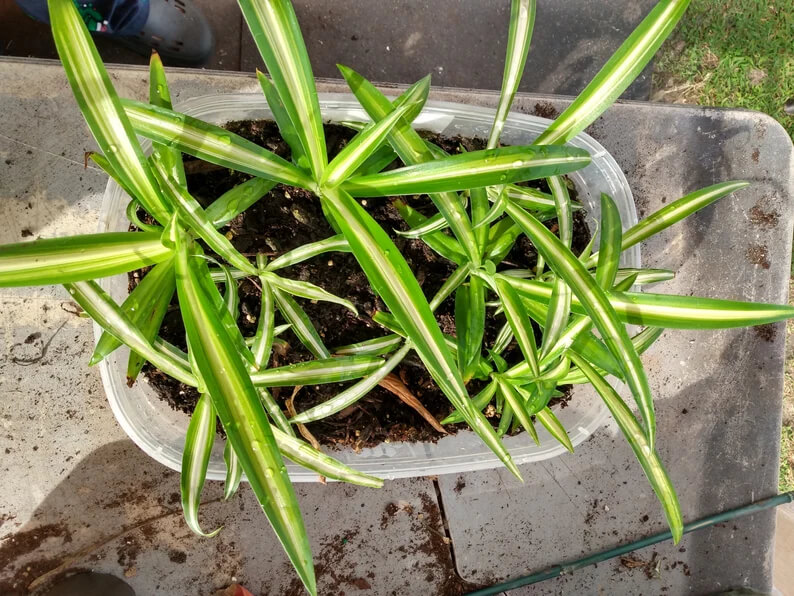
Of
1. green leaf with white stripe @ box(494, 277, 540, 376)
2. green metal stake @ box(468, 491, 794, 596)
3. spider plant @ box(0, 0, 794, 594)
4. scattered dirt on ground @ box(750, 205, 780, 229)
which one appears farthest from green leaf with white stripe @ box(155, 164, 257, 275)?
scattered dirt on ground @ box(750, 205, 780, 229)

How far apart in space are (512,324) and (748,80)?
46.1 inches

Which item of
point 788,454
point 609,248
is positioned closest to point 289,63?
point 609,248

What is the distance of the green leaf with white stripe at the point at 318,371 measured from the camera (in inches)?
28.7

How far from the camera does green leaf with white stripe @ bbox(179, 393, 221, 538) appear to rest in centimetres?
68

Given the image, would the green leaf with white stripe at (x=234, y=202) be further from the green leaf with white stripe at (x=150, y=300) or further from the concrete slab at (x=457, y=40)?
the concrete slab at (x=457, y=40)

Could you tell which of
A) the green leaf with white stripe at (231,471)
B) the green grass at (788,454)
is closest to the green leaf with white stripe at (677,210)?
the green leaf with white stripe at (231,471)

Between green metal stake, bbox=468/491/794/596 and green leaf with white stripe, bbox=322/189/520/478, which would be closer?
green leaf with white stripe, bbox=322/189/520/478

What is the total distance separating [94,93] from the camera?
1.81 ft

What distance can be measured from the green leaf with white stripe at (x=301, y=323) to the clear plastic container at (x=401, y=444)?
238mm

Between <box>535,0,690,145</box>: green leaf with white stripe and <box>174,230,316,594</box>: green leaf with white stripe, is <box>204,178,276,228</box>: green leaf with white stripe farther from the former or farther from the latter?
<box>535,0,690,145</box>: green leaf with white stripe

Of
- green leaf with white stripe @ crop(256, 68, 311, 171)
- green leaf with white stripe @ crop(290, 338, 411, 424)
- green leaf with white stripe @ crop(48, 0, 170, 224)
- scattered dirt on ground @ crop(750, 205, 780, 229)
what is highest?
scattered dirt on ground @ crop(750, 205, 780, 229)

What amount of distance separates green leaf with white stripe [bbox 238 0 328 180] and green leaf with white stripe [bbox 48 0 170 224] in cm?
16

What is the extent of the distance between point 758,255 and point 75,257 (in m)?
1.24

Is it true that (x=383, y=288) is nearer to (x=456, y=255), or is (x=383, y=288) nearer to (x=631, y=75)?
(x=456, y=255)
